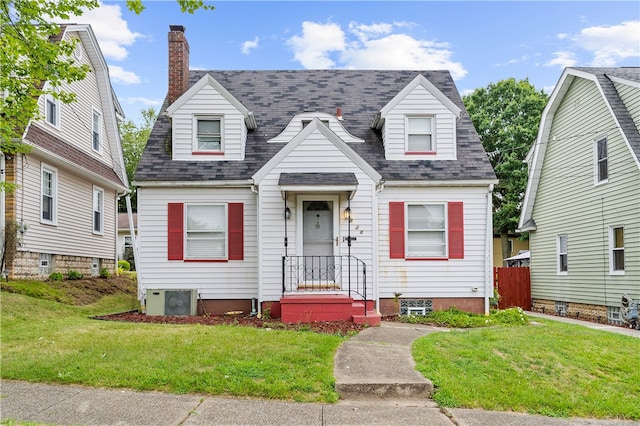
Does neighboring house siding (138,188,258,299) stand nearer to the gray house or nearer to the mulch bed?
the mulch bed

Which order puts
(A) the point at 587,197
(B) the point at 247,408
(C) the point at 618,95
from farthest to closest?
(A) the point at 587,197 < (C) the point at 618,95 < (B) the point at 247,408

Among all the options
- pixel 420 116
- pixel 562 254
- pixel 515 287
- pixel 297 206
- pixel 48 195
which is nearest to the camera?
pixel 297 206

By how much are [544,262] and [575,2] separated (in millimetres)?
8298

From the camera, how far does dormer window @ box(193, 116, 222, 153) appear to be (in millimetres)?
13430

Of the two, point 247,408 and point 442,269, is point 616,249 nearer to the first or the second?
point 442,269

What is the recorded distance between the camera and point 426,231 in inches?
518

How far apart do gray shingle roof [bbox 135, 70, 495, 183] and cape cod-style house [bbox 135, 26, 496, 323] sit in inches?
2.0

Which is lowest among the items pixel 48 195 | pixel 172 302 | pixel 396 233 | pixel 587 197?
pixel 172 302

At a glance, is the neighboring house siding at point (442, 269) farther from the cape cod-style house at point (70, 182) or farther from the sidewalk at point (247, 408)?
the cape cod-style house at point (70, 182)

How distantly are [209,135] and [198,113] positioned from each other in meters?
0.61

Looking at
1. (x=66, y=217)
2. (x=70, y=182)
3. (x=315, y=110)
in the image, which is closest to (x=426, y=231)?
(x=315, y=110)

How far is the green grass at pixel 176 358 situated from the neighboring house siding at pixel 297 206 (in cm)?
318

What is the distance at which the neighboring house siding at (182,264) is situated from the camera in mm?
12859

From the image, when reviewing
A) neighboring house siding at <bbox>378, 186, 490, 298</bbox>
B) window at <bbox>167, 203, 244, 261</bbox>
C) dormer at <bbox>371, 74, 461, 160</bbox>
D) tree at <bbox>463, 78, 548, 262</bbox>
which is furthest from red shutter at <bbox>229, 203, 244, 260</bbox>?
tree at <bbox>463, 78, 548, 262</bbox>
